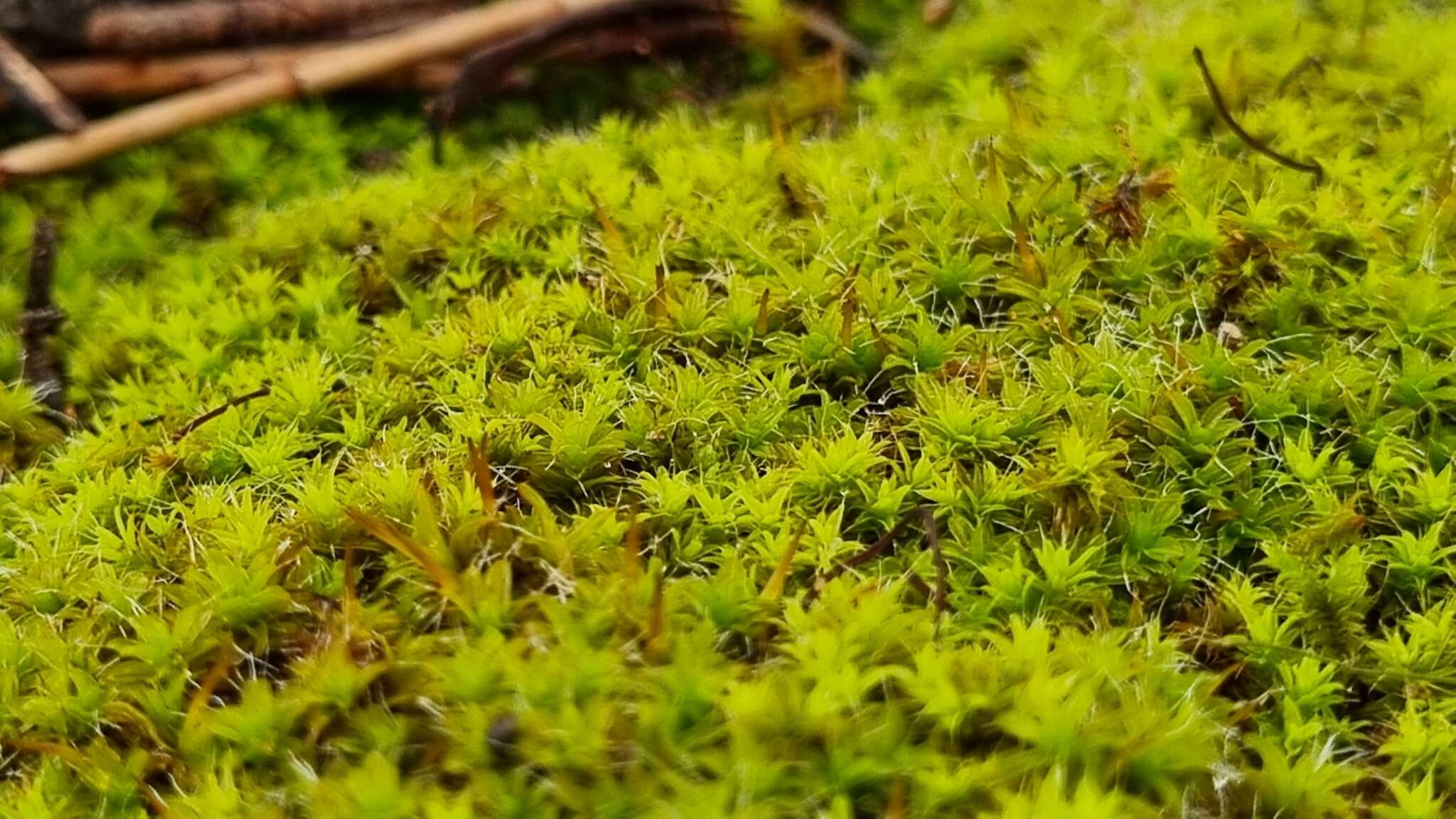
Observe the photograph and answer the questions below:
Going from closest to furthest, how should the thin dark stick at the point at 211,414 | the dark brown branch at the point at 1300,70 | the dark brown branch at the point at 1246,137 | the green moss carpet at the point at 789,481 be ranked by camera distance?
the green moss carpet at the point at 789,481
the thin dark stick at the point at 211,414
the dark brown branch at the point at 1246,137
the dark brown branch at the point at 1300,70

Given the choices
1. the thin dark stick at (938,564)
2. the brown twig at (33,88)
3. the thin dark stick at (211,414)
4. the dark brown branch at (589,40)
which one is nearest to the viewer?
the thin dark stick at (938,564)

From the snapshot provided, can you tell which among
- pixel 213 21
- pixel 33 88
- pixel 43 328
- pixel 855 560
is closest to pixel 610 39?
pixel 213 21

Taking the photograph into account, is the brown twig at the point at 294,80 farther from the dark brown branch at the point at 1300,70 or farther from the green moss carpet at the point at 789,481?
the dark brown branch at the point at 1300,70

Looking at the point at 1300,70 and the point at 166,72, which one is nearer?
the point at 1300,70

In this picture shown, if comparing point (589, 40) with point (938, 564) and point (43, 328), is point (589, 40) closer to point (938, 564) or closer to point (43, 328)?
point (43, 328)

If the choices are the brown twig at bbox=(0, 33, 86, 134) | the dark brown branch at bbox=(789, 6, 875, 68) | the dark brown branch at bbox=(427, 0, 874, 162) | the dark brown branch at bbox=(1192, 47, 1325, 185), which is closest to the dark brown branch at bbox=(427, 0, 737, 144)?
the dark brown branch at bbox=(427, 0, 874, 162)

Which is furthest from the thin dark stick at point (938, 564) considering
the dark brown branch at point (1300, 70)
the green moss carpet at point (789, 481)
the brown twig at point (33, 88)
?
the brown twig at point (33, 88)

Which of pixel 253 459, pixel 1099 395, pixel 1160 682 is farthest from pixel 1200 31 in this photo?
pixel 253 459
